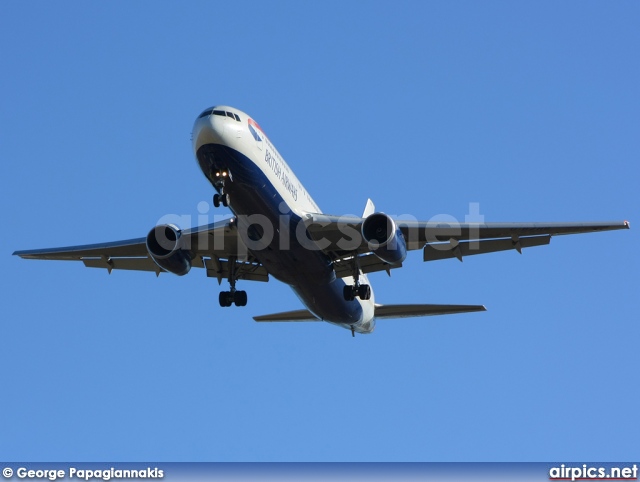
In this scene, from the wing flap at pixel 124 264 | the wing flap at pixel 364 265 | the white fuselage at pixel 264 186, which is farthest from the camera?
the wing flap at pixel 124 264

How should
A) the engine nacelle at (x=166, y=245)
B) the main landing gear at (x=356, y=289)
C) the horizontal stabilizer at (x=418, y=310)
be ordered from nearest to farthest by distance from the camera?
the engine nacelle at (x=166, y=245)
the main landing gear at (x=356, y=289)
the horizontal stabilizer at (x=418, y=310)

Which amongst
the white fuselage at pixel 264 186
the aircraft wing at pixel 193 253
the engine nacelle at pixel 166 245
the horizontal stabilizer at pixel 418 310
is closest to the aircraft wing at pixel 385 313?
the horizontal stabilizer at pixel 418 310

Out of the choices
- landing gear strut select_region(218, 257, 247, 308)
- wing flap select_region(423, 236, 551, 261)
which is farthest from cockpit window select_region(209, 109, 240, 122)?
wing flap select_region(423, 236, 551, 261)

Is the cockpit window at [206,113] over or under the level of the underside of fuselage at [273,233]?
over

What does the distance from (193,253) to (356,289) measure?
20.0 feet

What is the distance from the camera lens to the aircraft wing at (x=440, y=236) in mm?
40250

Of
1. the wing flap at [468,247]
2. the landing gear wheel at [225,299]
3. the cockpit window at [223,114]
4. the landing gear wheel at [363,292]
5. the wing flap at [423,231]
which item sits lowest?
the landing gear wheel at [363,292]

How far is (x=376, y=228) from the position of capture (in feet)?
131

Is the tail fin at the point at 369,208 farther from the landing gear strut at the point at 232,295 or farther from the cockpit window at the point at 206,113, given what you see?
the cockpit window at the point at 206,113

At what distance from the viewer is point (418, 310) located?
4762cm

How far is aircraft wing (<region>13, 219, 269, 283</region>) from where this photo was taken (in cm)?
4234

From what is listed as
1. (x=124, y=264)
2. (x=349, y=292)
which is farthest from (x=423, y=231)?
(x=124, y=264)

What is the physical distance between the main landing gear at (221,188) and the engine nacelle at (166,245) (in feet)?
14.5

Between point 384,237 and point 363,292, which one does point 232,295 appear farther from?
point 384,237
